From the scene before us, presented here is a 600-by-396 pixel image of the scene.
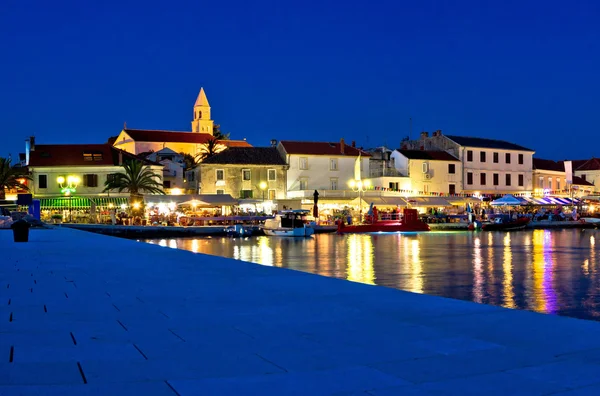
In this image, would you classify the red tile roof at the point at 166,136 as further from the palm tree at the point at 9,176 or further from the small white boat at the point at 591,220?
the small white boat at the point at 591,220

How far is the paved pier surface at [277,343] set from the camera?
15.8 feet

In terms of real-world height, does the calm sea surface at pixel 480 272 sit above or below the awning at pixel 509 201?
below

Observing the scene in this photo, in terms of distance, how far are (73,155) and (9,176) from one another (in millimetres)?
6122

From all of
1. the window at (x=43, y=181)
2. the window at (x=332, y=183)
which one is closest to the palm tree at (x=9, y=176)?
the window at (x=43, y=181)

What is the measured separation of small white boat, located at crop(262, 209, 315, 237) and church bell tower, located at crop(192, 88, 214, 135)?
92.7 metres

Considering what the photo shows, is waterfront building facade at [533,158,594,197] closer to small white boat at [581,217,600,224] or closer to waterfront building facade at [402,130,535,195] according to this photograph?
waterfront building facade at [402,130,535,195]

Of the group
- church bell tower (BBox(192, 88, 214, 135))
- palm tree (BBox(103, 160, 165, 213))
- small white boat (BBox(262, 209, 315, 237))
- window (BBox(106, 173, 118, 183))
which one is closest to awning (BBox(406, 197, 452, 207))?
small white boat (BBox(262, 209, 315, 237))

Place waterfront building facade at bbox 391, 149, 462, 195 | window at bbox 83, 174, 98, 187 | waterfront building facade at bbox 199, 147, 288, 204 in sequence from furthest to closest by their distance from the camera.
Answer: waterfront building facade at bbox 391, 149, 462, 195 < waterfront building facade at bbox 199, 147, 288, 204 < window at bbox 83, 174, 98, 187

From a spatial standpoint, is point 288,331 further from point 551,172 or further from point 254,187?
point 551,172

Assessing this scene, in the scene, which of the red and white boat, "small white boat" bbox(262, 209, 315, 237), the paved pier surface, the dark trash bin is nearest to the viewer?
the paved pier surface

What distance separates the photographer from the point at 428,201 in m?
67.9

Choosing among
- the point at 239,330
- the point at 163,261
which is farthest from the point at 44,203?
the point at 239,330

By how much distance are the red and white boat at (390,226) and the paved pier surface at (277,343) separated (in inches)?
1806

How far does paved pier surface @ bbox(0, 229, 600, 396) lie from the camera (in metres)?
4.83
